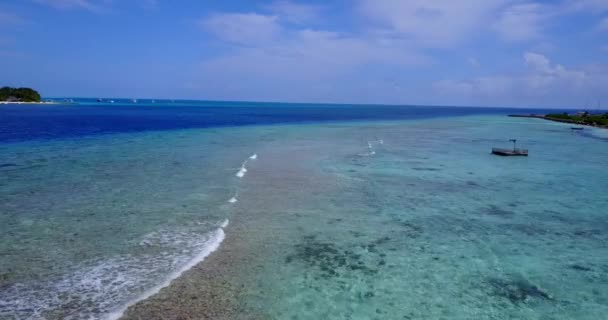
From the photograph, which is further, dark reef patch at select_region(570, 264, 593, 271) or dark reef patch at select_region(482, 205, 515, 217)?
dark reef patch at select_region(482, 205, 515, 217)

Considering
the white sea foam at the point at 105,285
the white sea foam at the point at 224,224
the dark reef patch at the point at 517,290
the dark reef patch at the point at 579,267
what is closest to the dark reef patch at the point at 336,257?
the white sea foam at the point at 105,285

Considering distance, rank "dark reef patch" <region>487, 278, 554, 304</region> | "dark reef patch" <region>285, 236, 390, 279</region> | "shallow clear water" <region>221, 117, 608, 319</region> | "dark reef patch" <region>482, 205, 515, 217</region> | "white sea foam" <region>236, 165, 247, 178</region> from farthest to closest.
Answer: "white sea foam" <region>236, 165, 247, 178</region>
"dark reef patch" <region>482, 205, 515, 217</region>
"dark reef patch" <region>285, 236, 390, 279</region>
"dark reef patch" <region>487, 278, 554, 304</region>
"shallow clear water" <region>221, 117, 608, 319</region>

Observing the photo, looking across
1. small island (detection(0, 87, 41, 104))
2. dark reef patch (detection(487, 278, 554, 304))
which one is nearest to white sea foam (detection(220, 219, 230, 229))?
dark reef patch (detection(487, 278, 554, 304))

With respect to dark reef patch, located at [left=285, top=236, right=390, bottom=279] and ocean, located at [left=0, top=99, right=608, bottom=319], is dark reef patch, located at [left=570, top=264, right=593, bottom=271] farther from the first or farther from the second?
dark reef patch, located at [left=285, top=236, right=390, bottom=279]

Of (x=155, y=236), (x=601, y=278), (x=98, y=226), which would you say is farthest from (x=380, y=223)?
(x=98, y=226)

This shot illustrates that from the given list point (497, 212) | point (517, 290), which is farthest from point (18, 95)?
point (517, 290)

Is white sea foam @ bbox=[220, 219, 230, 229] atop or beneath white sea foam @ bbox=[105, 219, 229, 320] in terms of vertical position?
atop

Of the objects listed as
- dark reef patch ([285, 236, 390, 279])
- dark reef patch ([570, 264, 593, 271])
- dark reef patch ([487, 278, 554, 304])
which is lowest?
dark reef patch ([487, 278, 554, 304])
